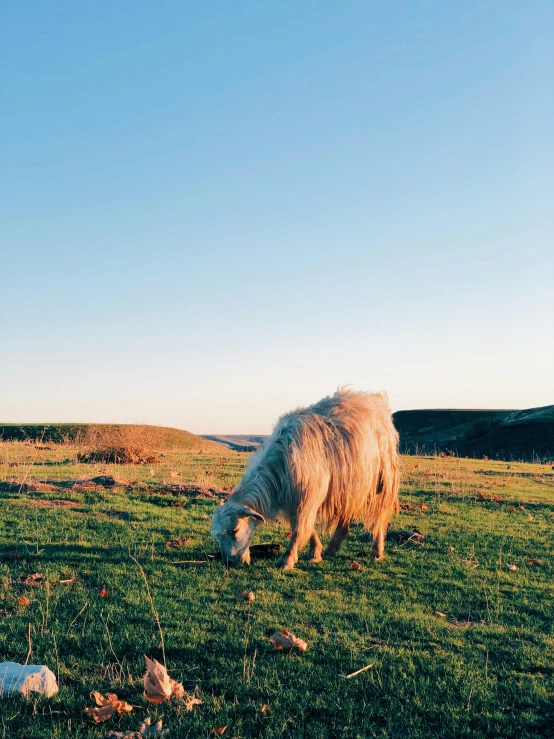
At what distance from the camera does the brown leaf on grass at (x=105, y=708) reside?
420cm

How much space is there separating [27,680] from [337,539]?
6204mm

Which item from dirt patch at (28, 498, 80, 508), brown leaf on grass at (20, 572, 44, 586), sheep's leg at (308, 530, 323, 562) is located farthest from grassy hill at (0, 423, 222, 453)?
brown leaf on grass at (20, 572, 44, 586)

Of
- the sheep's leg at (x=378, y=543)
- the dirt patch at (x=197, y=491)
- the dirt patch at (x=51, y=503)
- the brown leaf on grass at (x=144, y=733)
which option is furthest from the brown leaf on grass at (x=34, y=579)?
the dirt patch at (x=197, y=491)

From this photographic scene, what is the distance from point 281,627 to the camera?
6.13 m

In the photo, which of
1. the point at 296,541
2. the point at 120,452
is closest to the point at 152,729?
the point at 296,541

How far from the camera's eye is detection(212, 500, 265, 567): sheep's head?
827cm

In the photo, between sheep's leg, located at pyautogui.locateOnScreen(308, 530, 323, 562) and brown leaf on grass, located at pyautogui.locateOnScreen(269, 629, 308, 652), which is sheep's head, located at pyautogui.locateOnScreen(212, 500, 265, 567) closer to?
sheep's leg, located at pyautogui.locateOnScreen(308, 530, 323, 562)

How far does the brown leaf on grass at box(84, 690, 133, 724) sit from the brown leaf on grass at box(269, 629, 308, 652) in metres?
1.66

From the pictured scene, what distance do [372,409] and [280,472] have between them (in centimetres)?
228

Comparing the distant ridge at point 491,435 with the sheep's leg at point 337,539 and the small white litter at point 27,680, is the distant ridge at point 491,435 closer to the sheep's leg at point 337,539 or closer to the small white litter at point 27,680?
the sheep's leg at point 337,539

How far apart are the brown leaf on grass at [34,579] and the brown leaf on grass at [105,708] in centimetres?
333

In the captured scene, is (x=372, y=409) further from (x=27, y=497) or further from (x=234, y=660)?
(x=27, y=497)

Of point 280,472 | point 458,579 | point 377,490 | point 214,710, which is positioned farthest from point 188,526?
point 214,710

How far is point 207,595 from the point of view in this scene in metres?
7.09
